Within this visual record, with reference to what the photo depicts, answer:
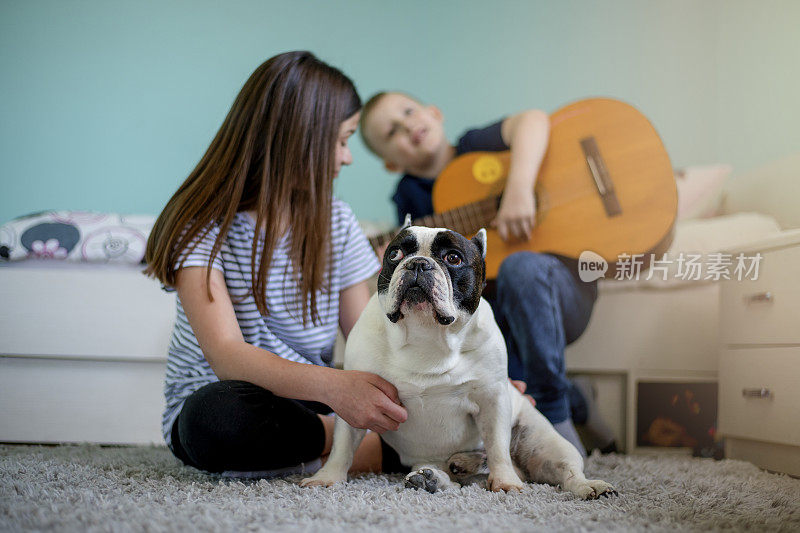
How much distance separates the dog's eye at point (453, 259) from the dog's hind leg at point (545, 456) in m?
0.27

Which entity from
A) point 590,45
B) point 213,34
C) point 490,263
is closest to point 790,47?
point 590,45

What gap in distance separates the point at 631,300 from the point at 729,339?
0.23 meters

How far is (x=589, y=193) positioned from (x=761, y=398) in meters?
0.50

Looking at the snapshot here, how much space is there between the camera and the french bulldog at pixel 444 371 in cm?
72

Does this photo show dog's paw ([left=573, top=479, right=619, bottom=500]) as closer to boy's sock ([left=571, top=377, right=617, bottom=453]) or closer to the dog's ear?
the dog's ear

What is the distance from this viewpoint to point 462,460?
2.68ft

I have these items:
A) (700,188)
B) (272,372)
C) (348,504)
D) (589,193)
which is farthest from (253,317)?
(700,188)

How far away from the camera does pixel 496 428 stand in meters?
0.77

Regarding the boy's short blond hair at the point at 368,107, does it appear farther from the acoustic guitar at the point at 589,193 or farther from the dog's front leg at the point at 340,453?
the dog's front leg at the point at 340,453

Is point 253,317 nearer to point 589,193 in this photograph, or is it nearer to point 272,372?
point 272,372

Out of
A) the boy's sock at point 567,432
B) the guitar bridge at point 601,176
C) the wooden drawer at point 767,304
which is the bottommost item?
the boy's sock at point 567,432

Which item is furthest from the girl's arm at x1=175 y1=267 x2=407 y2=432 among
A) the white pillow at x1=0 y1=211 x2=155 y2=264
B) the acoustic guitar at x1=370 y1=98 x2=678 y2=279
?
the white pillow at x1=0 y1=211 x2=155 y2=264

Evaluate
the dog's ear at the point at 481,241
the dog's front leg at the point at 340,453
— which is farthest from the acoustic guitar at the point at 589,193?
the dog's front leg at the point at 340,453

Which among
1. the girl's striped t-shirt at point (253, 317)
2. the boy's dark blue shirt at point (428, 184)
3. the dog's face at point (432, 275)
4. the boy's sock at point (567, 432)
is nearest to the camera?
the dog's face at point (432, 275)
